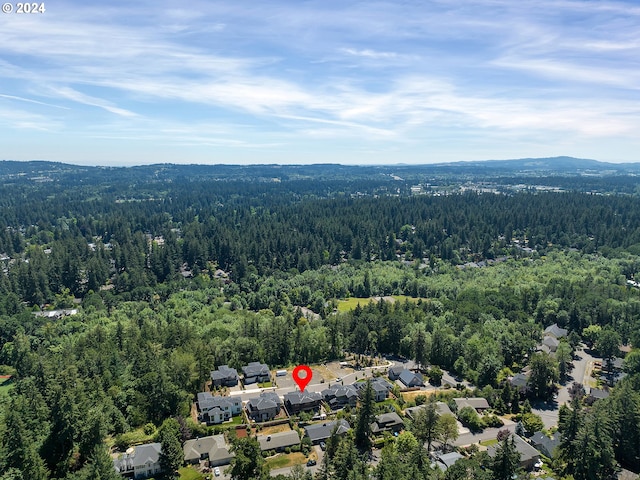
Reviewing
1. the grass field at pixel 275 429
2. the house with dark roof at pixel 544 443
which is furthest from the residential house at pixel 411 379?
the grass field at pixel 275 429

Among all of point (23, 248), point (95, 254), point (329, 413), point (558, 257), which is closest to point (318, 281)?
point (329, 413)

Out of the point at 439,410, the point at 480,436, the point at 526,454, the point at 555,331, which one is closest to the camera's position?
the point at 526,454

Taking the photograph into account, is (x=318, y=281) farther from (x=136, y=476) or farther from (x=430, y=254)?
(x=136, y=476)

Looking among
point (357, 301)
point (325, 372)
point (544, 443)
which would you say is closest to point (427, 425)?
point (544, 443)

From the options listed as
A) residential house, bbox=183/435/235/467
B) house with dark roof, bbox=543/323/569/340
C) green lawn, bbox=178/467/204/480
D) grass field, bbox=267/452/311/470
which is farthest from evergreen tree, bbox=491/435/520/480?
house with dark roof, bbox=543/323/569/340

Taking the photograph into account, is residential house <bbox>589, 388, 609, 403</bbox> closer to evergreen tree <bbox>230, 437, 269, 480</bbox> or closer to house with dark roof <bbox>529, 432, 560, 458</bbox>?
house with dark roof <bbox>529, 432, 560, 458</bbox>

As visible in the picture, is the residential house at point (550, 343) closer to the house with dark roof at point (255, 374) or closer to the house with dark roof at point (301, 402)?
the house with dark roof at point (301, 402)

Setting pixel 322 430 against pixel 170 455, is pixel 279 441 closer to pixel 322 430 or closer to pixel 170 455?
pixel 322 430
